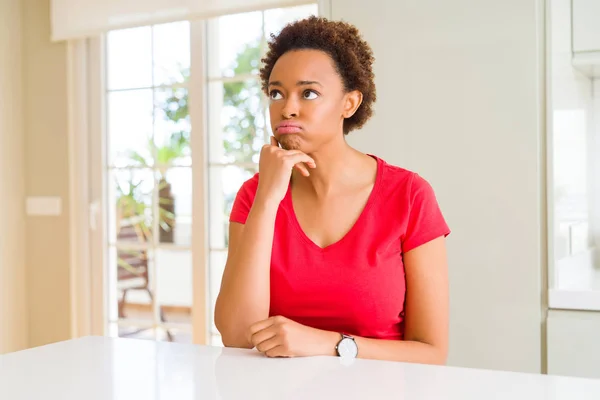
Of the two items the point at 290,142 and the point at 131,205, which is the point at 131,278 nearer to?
the point at 131,205

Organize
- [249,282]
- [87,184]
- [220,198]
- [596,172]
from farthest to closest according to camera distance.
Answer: [87,184]
[220,198]
[596,172]
[249,282]

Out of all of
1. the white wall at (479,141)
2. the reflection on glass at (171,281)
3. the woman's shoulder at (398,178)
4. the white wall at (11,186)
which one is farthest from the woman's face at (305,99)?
the white wall at (11,186)

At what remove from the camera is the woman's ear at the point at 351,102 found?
1637 mm

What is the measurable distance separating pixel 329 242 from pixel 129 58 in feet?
8.45

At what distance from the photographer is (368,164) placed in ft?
5.48

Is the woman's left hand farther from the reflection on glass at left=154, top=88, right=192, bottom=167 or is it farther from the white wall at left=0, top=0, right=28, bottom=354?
the white wall at left=0, top=0, right=28, bottom=354

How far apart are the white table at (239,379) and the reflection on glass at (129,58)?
2680mm

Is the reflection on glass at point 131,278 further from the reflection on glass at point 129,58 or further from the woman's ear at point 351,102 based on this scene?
the woman's ear at point 351,102

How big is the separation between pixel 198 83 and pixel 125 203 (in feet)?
2.79

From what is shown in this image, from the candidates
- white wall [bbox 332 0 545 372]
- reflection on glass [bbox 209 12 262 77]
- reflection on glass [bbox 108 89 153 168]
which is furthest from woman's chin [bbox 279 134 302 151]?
reflection on glass [bbox 108 89 153 168]

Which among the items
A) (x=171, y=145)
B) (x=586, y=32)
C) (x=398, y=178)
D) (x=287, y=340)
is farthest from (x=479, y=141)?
(x=171, y=145)

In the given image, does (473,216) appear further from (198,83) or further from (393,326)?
(198,83)

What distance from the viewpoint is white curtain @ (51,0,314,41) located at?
3102 millimetres

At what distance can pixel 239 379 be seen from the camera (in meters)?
1.03
